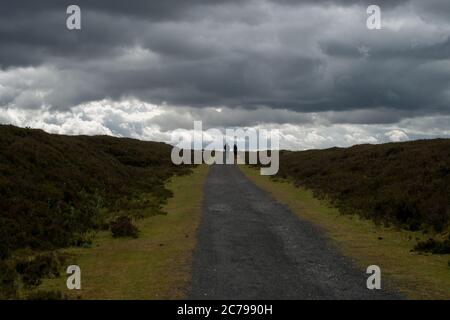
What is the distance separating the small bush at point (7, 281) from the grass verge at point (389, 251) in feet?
32.2

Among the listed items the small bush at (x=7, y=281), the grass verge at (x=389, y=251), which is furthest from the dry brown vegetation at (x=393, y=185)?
the small bush at (x=7, y=281)

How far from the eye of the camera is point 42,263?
14445 mm

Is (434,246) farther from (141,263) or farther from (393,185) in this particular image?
(393,185)

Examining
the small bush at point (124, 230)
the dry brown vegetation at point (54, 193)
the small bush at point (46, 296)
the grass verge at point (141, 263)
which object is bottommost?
the small bush at point (46, 296)

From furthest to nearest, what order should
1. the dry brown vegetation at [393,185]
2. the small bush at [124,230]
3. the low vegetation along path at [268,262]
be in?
the dry brown vegetation at [393,185] → the small bush at [124,230] → the low vegetation along path at [268,262]

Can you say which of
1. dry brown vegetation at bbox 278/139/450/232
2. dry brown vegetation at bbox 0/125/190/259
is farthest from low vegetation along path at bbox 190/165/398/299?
dry brown vegetation at bbox 0/125/190/259

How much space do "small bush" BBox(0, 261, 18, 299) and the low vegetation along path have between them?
458 cm

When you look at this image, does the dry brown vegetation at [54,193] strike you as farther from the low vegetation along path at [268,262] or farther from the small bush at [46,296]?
the low vegetation along path at [268,262]

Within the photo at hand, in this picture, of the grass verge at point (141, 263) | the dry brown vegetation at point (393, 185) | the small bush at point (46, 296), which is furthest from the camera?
the dry brown vegetation at point (393, 185)

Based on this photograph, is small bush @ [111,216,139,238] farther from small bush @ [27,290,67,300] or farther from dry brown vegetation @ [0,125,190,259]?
small bush @ [27,290,67,300]

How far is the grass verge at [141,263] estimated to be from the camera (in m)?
12.1

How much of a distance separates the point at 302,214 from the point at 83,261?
41.3ft
